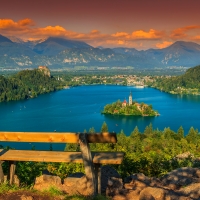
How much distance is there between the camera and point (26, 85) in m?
130

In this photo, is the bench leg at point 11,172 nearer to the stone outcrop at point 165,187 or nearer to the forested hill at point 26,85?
the stone outcrop at point 165,187

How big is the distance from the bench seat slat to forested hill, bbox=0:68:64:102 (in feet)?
324

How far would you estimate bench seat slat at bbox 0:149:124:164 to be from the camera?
4.25 m

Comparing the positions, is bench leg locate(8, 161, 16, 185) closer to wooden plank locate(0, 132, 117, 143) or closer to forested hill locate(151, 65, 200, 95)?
wooden plank locate(0, 132, 117, 143)

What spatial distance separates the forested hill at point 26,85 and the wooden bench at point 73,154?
99.0 meters

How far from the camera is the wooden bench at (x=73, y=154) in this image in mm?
3906

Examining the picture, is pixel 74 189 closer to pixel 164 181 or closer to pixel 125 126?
pixel 164 181

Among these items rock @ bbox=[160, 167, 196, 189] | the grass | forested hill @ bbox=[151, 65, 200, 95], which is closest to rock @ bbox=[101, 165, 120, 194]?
the grass

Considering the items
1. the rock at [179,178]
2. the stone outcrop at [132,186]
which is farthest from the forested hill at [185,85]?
the stone outcrop at [132,186]

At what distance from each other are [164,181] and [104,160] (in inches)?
73.2

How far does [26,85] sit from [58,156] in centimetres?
12941

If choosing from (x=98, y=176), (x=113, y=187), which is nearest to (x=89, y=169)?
(x=98, y=176)

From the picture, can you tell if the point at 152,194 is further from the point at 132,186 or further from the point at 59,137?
the point at 59,137

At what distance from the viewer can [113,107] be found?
69000 millimetres
